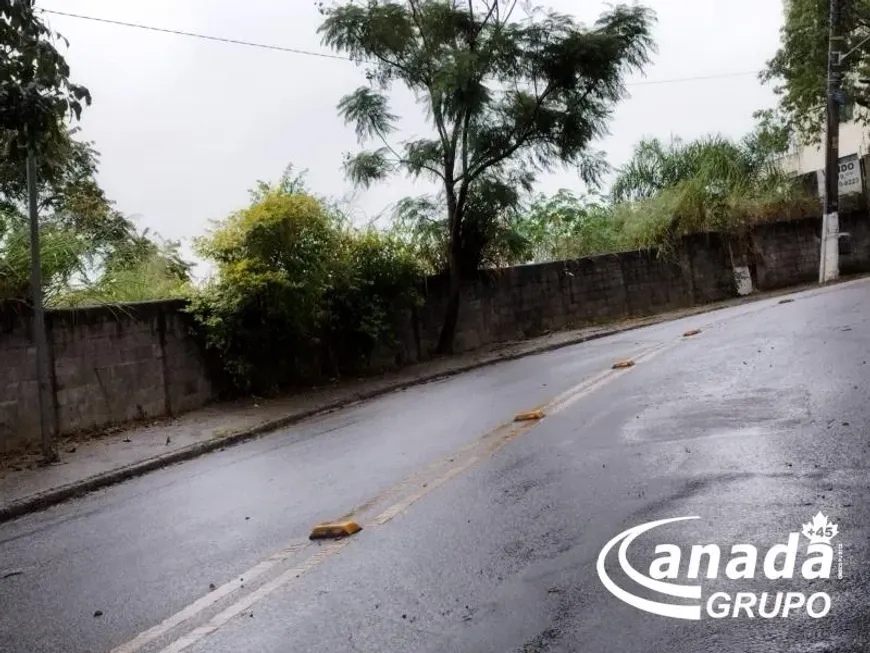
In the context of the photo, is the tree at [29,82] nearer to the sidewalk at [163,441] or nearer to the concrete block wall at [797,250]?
the sidewalk at [163,441]

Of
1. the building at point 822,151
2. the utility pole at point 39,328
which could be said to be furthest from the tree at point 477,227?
the building at point 822,151

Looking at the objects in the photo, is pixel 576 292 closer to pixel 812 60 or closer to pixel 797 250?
pixel 797 250

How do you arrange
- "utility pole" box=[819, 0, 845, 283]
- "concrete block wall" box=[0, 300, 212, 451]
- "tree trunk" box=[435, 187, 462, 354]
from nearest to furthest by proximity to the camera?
"concrete block wall" box=[0, 300, 212, 451], "tree trunk" box=[435, 187, 462, 354], "utility pole" box=[819, 0, 845, 283]

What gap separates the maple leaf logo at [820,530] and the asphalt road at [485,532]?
0.17 ft

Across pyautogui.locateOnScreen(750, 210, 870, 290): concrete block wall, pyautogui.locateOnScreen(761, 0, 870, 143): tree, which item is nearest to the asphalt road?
pyautogui.locateOnScreen(750, 210, 870, 290): concrete block wall

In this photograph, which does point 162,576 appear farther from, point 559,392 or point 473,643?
point 559,392

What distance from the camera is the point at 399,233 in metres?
18.1

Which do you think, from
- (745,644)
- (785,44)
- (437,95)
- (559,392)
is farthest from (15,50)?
(785,44)

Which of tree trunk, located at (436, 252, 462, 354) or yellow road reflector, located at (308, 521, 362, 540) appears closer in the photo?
yellow road reflector, located at (308, 521, 362, 540)

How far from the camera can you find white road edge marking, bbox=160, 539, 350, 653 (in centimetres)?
418

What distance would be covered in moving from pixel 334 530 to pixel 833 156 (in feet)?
77.8

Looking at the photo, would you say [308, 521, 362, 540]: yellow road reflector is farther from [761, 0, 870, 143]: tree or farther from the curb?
[761, 0, 870, 143]: tree

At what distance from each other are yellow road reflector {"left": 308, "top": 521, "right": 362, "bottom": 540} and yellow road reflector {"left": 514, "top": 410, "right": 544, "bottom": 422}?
12.2ft

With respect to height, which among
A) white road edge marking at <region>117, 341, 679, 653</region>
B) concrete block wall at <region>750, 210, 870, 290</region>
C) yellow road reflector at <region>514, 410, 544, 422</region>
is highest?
concrete block wall at <region>750, 210, 870, 290</region>
